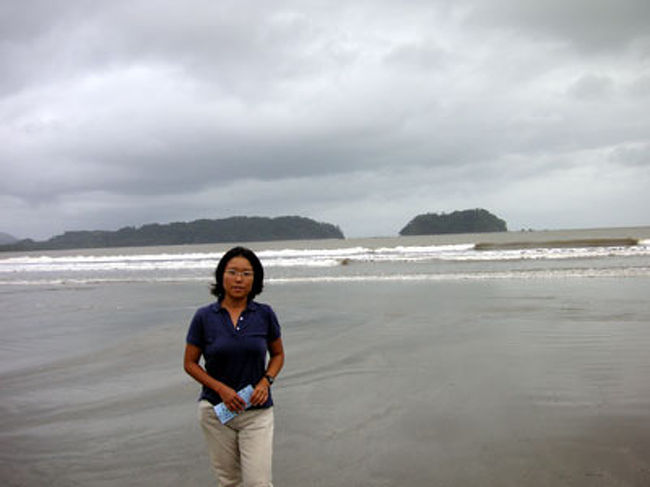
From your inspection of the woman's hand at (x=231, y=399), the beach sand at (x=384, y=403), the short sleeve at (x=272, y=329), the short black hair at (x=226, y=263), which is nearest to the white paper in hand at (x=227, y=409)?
the woman's hand at (x=231, y=399)

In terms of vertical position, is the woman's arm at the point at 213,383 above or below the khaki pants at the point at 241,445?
above

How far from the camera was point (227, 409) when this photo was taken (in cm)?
292

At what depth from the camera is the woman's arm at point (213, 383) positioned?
2893mm

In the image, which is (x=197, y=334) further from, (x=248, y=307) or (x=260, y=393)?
(x=260, y=393)

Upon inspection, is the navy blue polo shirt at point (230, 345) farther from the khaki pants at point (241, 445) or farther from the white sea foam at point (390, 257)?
the white sea foam at point (390, 257)

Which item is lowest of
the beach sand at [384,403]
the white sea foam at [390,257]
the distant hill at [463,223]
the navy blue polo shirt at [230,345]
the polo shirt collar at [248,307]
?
the beach sand at [384,403]

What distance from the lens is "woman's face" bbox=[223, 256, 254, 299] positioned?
3.08 meters

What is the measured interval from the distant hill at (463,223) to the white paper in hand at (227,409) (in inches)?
4936

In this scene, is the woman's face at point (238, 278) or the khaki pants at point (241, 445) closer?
the khaki pants at point (241, 445)

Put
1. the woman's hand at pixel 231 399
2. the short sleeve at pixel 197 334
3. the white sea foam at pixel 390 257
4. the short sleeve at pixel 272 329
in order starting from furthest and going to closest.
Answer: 1. the white sea foam at pixel 390 257
2. the short sleeve at pixel 272 329
3. the short sleeve at pixel 197 334
4. the woman's hand at pixel 231 399

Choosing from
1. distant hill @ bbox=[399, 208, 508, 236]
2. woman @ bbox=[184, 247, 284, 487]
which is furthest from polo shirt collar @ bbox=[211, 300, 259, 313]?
distant hill @ bbox=[399, 208, 508, 236]

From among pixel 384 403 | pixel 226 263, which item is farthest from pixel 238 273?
pixel 384 403

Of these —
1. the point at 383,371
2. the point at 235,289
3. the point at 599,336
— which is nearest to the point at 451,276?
the point at 599,336

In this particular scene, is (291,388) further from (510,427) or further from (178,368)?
(510,427)
